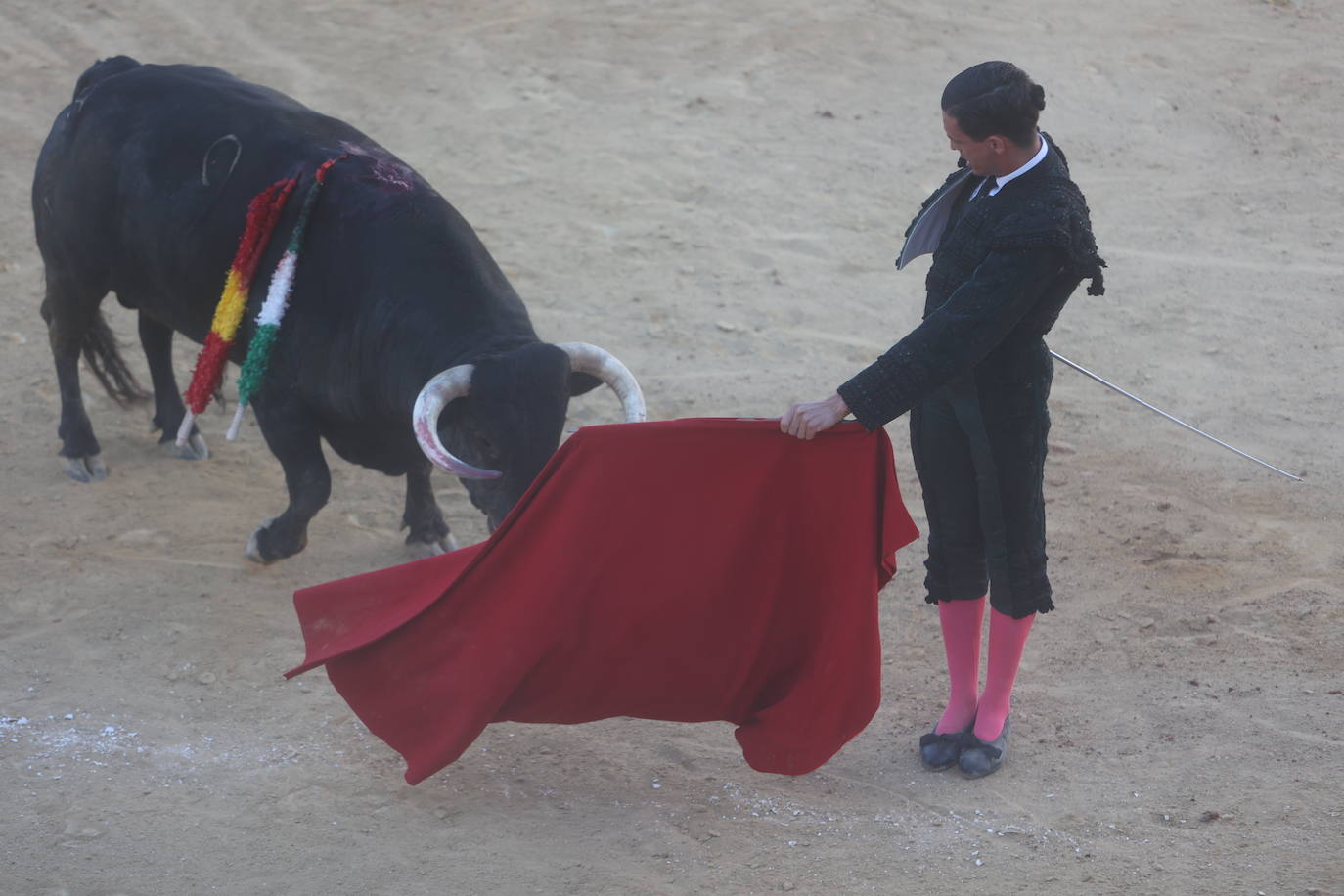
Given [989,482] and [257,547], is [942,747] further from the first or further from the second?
[257,547]

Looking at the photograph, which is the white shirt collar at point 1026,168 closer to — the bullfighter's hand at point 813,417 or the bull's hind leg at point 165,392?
the bullfighter's hand at point 813,417

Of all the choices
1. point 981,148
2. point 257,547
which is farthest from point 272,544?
point 981,148

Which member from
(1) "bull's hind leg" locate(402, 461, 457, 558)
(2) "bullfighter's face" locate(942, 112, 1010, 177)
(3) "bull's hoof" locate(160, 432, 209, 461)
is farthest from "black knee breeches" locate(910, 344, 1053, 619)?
(3) "bull's hoof" locate(160, 432, 209, 461)

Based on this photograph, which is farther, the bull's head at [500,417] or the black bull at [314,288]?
the black bull at [314,288]

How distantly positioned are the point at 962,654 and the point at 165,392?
13.2 feet

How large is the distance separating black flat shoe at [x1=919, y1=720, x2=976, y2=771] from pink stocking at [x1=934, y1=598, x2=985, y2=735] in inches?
0.9

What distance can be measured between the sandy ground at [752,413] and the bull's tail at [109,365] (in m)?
0.13

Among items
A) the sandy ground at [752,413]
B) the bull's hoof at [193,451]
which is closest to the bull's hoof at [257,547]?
the sandy ground at [752,413]

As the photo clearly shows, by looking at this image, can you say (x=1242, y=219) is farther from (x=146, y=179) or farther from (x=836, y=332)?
(x=146, y=179)

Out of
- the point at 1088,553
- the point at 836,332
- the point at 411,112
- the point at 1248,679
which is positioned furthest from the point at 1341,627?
the point at 411,112

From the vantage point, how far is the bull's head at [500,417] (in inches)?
173

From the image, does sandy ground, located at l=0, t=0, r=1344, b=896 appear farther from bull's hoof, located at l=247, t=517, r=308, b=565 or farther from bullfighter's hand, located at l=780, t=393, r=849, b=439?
bullfighter's hand, located at l=780, t=393, r=849, b=439

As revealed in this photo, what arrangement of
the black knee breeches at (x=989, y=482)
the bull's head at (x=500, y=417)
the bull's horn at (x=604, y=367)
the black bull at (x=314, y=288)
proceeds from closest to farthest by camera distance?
the black knee breeches at (x=989, y=482)
the bull's head at (x=500, y=417)
the black bull at (x=314, y=288)
the bull's horn at (x=604, y=367)

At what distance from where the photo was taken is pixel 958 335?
3.27m
